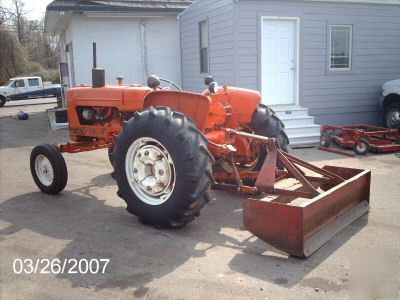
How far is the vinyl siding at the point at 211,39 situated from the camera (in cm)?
1033

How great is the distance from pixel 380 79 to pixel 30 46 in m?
50.4

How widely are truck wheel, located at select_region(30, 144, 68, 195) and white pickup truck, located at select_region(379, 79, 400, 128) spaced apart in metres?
7.68

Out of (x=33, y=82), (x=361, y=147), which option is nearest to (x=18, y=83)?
(x=33, y=82)

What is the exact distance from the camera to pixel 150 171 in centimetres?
456

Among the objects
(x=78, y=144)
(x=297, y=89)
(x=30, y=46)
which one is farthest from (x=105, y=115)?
(x=30, y=46)

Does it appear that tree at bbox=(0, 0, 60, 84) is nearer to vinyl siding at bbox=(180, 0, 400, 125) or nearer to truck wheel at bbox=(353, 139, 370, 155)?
vinyl siding at bbox=(180, 0, 400, 125)

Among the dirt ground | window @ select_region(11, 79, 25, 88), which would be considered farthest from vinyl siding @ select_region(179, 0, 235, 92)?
window @ select_region(11, 79, 25, 88)

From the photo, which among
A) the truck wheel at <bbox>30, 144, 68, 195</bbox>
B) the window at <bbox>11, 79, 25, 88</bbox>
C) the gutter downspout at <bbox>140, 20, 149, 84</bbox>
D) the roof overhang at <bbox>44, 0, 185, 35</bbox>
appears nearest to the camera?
the truck wheel at <bbox>30, 144, 68, 195</bbox>

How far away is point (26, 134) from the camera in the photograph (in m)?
13.0

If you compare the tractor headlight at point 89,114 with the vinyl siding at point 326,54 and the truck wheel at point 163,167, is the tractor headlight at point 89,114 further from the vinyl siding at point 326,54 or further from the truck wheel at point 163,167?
the vinyl siding at point 326,54

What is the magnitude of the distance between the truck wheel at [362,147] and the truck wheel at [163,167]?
5.27 m

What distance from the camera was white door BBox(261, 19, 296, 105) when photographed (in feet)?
34.2

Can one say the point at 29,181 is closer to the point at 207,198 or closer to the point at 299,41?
the point at 207,198

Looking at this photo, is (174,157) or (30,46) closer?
(174,157)
